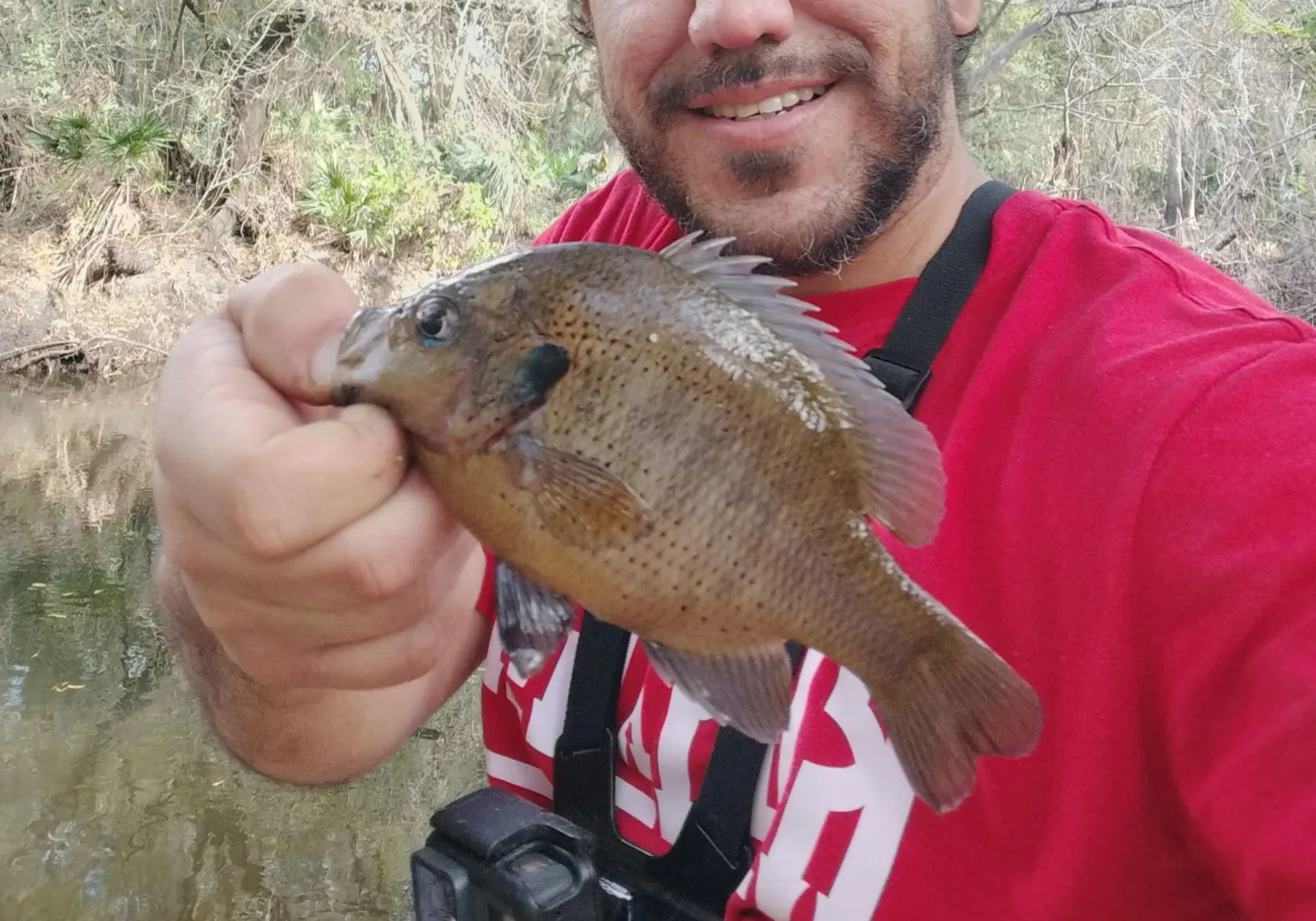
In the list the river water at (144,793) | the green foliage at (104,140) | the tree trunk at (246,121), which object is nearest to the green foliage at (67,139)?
the green foliage at (104,140)

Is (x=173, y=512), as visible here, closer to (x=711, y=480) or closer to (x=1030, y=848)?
(x=711, y=480)

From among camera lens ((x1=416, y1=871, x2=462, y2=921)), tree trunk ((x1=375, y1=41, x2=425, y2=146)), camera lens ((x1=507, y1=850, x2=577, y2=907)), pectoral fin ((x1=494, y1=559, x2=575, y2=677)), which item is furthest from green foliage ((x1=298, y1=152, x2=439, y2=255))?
pectoral fin ((x1=494, y1=559, x2=575, y2=677))

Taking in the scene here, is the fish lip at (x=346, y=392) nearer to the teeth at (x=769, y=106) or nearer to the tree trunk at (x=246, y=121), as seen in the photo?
the teeth at (x=769, y=106)

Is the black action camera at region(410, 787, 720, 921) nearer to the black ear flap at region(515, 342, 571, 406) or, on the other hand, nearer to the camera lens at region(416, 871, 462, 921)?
the camera lens at region(416, 871, 462, 921)

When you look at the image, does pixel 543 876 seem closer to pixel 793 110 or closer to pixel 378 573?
pixel 378 573

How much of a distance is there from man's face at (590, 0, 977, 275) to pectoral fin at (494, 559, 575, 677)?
91 centimetres

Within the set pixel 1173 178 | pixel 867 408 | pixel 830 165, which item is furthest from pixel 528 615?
pixel 1173 178

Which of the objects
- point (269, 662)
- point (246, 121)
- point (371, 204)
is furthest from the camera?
point (246, 121)

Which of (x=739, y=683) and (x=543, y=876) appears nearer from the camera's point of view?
(x=739, y=683)

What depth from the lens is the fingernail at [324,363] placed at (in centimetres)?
110

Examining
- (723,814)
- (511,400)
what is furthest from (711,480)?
(723,814)

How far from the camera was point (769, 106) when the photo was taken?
179 cm

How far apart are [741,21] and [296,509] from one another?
1.21 m

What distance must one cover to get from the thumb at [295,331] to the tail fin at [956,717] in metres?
0.76
